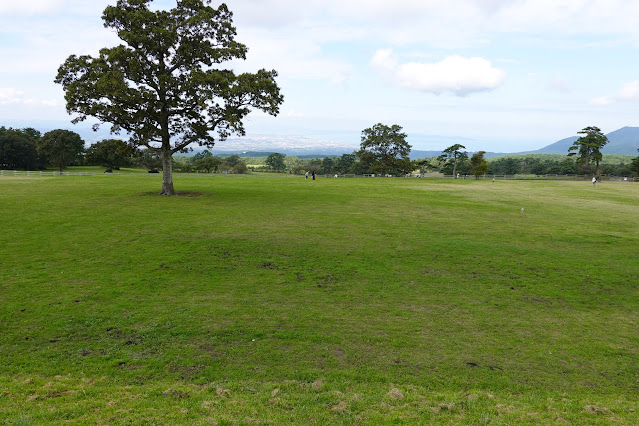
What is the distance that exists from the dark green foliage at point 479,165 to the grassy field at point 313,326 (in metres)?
65.2

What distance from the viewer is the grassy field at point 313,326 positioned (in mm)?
5520

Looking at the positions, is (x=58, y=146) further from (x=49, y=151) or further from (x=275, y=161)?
(x=275, y=161)

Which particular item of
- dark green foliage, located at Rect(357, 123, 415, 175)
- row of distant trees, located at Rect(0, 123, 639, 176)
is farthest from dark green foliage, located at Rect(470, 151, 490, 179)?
dark green foliage, located at Rect(357, 123, 415, 175)

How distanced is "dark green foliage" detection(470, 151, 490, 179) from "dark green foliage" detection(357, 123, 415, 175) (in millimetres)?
13081

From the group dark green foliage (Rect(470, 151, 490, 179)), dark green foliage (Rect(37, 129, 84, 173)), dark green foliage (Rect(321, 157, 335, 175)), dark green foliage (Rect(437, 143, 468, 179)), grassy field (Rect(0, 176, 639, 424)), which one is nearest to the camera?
grassy field (Rect(0, 176, 639, 424))

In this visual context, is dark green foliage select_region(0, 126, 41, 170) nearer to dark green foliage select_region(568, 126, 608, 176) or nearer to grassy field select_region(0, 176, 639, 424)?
grassy field select_region(0, 176, 639, 424)

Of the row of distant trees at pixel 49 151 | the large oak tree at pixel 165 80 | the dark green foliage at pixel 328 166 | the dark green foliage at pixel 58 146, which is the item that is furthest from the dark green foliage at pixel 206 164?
the large oak tree at pixel 165 80

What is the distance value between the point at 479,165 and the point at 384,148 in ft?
68.6

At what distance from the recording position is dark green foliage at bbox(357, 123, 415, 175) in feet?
284

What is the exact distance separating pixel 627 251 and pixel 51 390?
63.7 feet

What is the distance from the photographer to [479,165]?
80188mm

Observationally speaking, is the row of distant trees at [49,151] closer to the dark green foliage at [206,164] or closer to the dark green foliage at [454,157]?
the dark green foliage at [206,164]

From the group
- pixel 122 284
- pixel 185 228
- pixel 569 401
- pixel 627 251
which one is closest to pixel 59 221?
pixel 185 228

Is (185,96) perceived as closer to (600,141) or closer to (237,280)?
(237,280)
